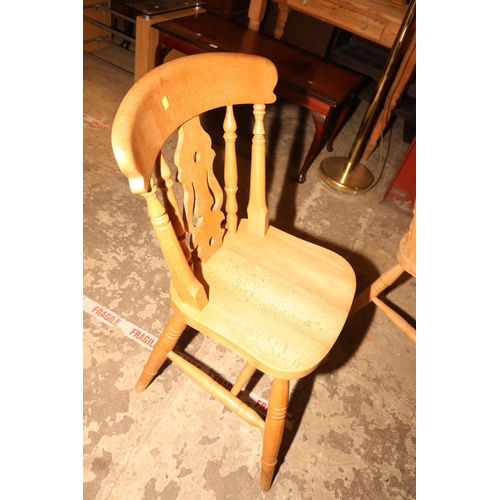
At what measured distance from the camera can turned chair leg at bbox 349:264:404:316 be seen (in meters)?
1.48

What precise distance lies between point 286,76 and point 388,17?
68cm

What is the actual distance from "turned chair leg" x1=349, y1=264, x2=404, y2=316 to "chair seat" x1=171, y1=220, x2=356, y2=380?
372 mm

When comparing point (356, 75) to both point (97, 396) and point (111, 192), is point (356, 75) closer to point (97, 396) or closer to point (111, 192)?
point (111, 192)

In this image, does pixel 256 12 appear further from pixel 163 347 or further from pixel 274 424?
pixel 274 424

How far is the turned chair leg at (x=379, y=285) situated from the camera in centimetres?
148

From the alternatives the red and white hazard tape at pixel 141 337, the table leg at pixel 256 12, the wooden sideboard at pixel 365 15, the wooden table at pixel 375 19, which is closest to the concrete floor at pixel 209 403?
the red and white hazard tape at pixel 141 337

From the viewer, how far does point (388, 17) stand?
7.25ft

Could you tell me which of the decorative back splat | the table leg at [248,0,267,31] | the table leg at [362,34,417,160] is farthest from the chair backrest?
→ the table leg at [248,0,267,31]

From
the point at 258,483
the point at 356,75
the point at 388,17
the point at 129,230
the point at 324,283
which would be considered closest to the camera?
the point at 324,283

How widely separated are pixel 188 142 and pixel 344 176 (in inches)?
70.3

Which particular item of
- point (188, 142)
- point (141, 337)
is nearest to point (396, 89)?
point (188, 142)

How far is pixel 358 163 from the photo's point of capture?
2.69 m

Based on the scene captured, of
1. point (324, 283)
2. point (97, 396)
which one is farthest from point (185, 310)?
point (97, 396)

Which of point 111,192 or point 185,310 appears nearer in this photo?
point 185,310
